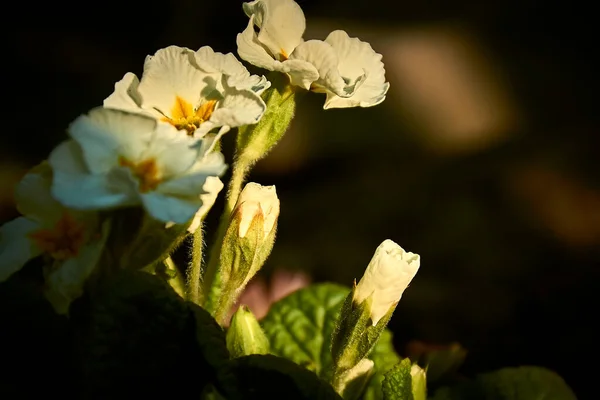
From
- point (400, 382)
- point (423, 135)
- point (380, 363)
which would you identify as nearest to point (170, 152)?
point (400, 382)

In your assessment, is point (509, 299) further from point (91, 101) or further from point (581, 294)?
point (91, 101)

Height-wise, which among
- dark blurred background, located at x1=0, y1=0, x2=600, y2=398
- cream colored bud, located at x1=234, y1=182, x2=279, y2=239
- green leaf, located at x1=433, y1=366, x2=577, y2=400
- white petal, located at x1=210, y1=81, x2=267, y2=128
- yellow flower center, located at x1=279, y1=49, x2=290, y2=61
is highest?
white petal, located at x1=210, y1=81, x2=267, y2=128

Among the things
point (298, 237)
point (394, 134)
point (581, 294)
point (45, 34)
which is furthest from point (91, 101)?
point (581, 294)

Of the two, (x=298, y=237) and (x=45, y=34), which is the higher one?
(x=45, y=34)

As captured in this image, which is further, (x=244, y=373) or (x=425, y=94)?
(x=425, y=94)

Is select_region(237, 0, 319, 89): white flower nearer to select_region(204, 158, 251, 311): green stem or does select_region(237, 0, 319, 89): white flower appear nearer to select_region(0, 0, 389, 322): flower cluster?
select_region(0, 0, 389, 322): flower cluster

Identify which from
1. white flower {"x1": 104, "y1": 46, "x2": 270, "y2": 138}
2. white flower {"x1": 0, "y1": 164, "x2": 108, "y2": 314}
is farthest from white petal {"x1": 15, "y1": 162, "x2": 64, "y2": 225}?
white flower {"x1": 104, "y1": 46, "x2": 270, "y2": 138}

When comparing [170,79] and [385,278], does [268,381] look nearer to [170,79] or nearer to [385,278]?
[385,278]
